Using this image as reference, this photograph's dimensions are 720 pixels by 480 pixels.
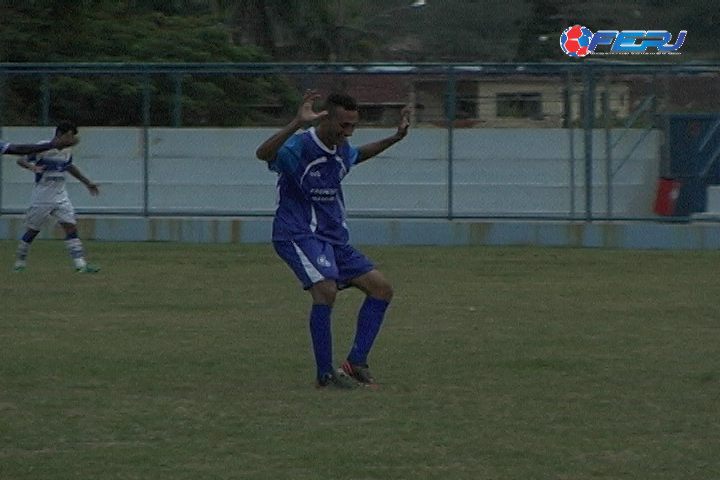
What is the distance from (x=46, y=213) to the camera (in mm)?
16781

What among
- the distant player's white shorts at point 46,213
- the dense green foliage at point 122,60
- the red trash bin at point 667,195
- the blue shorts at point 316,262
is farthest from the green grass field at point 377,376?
the dense green foliage at point 122,60

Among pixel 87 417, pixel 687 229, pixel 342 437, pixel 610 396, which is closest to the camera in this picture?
pixel 342 437

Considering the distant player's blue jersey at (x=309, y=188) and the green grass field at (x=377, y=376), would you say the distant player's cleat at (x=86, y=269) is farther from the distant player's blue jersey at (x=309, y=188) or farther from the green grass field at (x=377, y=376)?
the distant player's blue jersey at (x=309, y=188)

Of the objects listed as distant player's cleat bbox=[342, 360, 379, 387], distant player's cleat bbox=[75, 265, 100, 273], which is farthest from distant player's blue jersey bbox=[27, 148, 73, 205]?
distant player's cleat bbox=[342, 360, 379, 387]

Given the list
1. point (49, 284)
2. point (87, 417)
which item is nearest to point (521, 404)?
point (87, 417)

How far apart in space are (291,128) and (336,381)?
59.4 inches

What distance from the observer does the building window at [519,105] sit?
20.4 meters

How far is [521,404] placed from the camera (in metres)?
8.16

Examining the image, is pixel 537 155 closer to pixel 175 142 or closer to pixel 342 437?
pixel 175 142

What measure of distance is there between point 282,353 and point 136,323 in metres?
2.12

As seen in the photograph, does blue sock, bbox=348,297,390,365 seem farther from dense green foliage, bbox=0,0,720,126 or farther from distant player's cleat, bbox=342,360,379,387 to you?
dense green foliage, bbox=0,0,720,126

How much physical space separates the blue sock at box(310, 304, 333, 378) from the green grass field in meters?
0.22

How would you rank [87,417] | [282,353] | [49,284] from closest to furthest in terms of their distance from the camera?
1. [87,417]
2. [282,353]
3. [49,284]

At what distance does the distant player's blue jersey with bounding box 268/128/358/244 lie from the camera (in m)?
8.55
